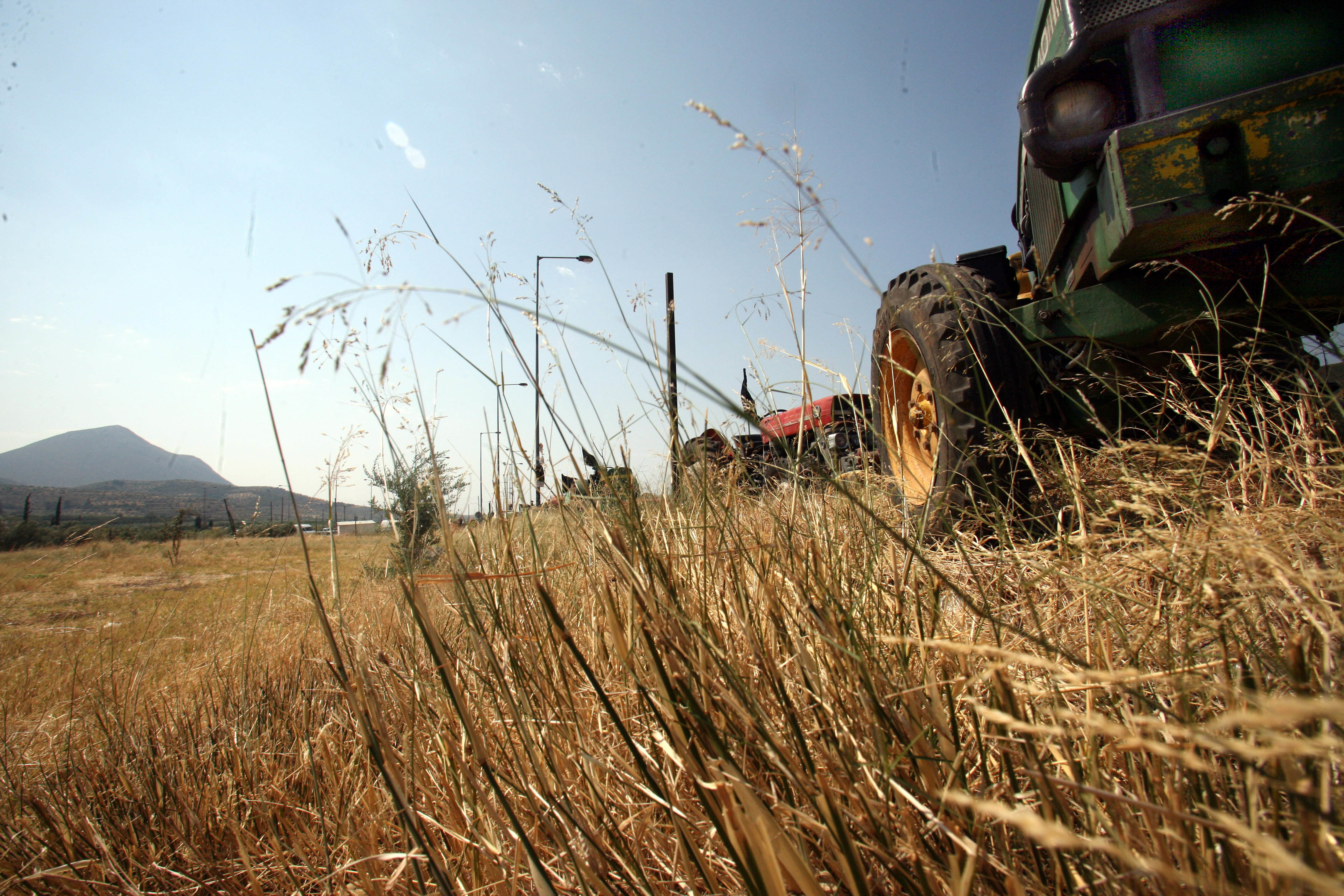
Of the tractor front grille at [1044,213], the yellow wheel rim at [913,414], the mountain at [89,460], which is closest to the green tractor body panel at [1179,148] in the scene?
the tractor front grille at [1044,213]

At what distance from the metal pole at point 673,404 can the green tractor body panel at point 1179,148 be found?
832mm

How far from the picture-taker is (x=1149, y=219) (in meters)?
1.51

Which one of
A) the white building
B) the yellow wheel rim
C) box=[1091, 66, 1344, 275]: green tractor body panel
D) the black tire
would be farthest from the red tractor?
the white building

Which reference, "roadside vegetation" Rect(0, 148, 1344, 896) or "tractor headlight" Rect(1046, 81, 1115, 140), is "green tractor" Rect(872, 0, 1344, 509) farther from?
"roadside vegetation" Rect(0, 148, 1344, 896)

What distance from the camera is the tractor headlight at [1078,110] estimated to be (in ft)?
6.22

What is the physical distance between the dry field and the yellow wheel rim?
0.57 metres

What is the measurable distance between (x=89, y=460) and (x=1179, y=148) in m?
151

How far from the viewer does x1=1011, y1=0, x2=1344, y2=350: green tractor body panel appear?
1450 mm

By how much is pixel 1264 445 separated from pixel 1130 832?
1.17 m

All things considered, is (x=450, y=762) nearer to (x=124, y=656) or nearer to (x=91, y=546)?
(x=91, y=546)

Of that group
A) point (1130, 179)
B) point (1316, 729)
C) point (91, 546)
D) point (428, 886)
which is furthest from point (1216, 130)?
point (91, 546)

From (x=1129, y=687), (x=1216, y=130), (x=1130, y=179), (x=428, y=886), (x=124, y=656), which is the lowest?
(x=124, y=656)

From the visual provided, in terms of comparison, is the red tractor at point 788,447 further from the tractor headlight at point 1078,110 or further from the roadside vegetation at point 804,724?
the tractor headlight at point 1078,110

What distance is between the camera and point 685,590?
3.29 feet
